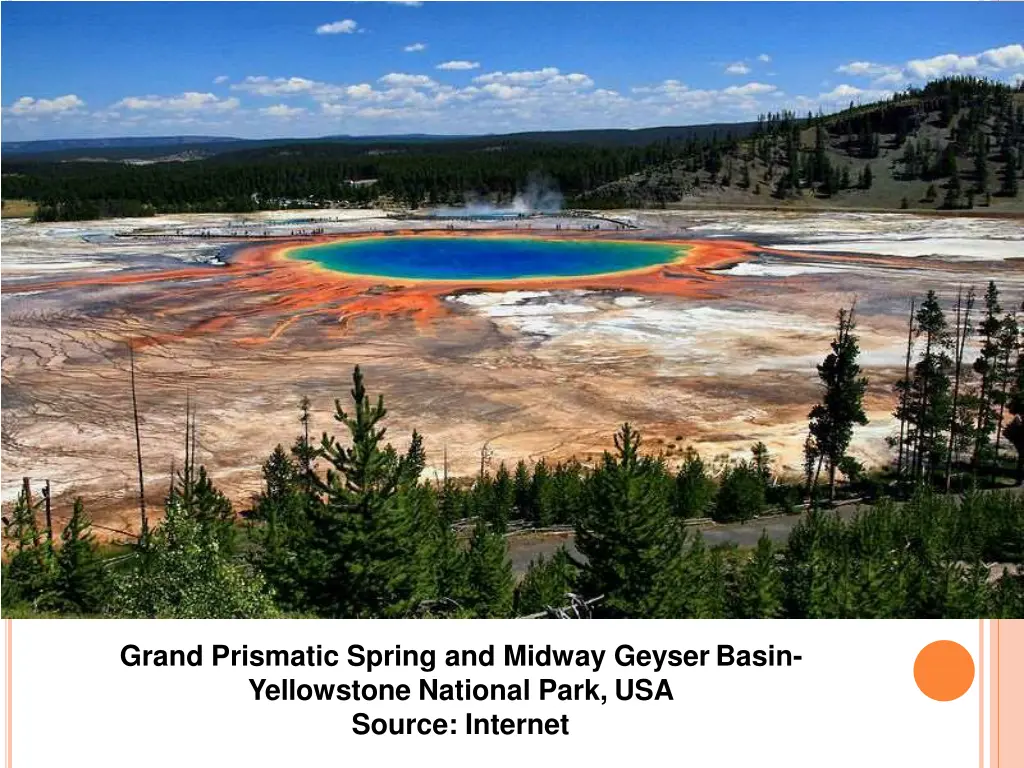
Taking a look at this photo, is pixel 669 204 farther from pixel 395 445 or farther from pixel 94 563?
pixel 94 563

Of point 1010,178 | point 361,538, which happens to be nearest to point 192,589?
point 361,538

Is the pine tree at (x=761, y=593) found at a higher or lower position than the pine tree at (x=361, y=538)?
lower

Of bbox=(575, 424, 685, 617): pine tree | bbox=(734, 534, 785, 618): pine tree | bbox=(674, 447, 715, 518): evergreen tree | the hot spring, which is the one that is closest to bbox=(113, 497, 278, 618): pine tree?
bbox=(575, 424, 685, 617): pine tree

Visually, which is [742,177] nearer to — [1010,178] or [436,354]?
[1010,178]

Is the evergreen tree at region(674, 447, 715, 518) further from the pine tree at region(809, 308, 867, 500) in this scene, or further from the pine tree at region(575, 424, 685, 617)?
the pine tree at region(575, 424, 685, 617)

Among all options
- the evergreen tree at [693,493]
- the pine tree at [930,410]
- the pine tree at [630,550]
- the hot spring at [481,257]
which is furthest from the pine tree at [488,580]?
the hot spring at [481,257]

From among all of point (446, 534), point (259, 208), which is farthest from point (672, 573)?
point (259, 208)

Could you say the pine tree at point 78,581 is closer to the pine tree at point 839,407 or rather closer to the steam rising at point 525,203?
the pine tree at point 839,407
